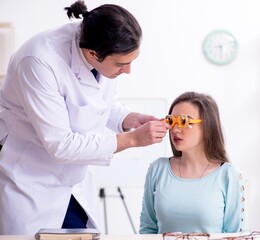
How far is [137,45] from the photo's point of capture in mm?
1585

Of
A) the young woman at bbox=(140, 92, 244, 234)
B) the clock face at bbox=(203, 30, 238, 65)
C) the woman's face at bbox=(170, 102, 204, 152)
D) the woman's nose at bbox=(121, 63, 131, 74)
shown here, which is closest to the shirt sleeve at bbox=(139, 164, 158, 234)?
the young woman at bbox=(140, 92, 244, 234)

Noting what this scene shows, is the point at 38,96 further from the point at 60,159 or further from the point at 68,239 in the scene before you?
the point at 68,239

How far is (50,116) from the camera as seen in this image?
5.18 feet

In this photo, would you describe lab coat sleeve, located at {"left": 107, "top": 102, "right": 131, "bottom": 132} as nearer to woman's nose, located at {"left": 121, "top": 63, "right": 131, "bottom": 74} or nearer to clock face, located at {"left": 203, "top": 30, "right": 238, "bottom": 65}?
woman's nose, located at {"left": 121, "top": 63, "right": 131, "bottom": 74}

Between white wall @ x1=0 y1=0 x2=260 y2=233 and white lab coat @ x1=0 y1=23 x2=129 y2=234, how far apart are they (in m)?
2.12

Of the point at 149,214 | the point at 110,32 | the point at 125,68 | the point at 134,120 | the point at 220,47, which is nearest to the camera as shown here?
the point at 110,32

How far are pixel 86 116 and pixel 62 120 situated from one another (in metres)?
0.14

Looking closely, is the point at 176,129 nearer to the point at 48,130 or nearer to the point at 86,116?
the point at 86,116

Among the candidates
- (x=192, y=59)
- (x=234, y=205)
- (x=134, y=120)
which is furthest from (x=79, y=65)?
(x=192, y=59)

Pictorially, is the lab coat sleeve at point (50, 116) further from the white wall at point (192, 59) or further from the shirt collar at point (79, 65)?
the white wall at point (192, 59)

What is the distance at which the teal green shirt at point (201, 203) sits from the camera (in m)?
1.77

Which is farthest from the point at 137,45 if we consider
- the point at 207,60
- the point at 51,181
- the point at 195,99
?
the point at 207,60

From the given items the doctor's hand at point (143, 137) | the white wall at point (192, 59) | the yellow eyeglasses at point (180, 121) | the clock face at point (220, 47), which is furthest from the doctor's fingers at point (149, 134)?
the clock face at point (220, 47)

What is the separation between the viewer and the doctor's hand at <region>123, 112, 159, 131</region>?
1.97m
